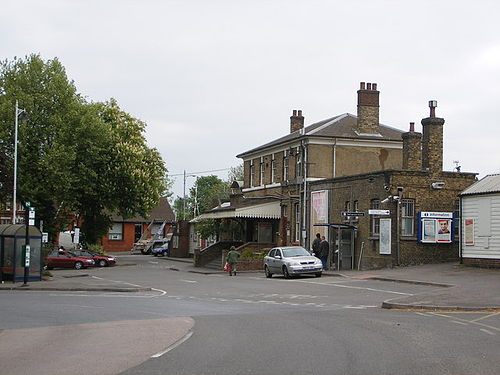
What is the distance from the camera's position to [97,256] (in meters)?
51.1

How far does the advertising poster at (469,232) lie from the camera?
32.3 meters

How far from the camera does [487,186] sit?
32406mm

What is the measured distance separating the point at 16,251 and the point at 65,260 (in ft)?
55.1

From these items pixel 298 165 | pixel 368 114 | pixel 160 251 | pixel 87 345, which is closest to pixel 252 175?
pixel 298 165

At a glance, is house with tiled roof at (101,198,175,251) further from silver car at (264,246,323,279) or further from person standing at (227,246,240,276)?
silver car at (264,246,323,279)

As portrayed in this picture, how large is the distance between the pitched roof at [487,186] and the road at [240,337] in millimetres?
9835

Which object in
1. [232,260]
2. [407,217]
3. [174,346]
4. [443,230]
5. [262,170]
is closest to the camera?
[174,346]

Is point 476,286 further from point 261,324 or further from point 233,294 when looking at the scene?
A: point 261,324

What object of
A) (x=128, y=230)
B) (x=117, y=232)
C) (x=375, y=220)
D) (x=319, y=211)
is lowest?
(x=117, y=232)

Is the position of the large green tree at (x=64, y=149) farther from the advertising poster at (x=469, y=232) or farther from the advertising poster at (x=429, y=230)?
the advertising poster at (x=469, y=232)

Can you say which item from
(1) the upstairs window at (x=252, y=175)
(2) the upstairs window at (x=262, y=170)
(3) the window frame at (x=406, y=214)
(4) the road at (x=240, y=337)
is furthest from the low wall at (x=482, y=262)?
(1) the upstairs window at (x=252, y=175)

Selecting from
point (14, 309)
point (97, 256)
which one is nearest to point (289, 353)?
point (14, 309)

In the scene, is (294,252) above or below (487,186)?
below

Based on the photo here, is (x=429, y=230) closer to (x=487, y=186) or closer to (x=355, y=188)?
(x=487, y=186)
